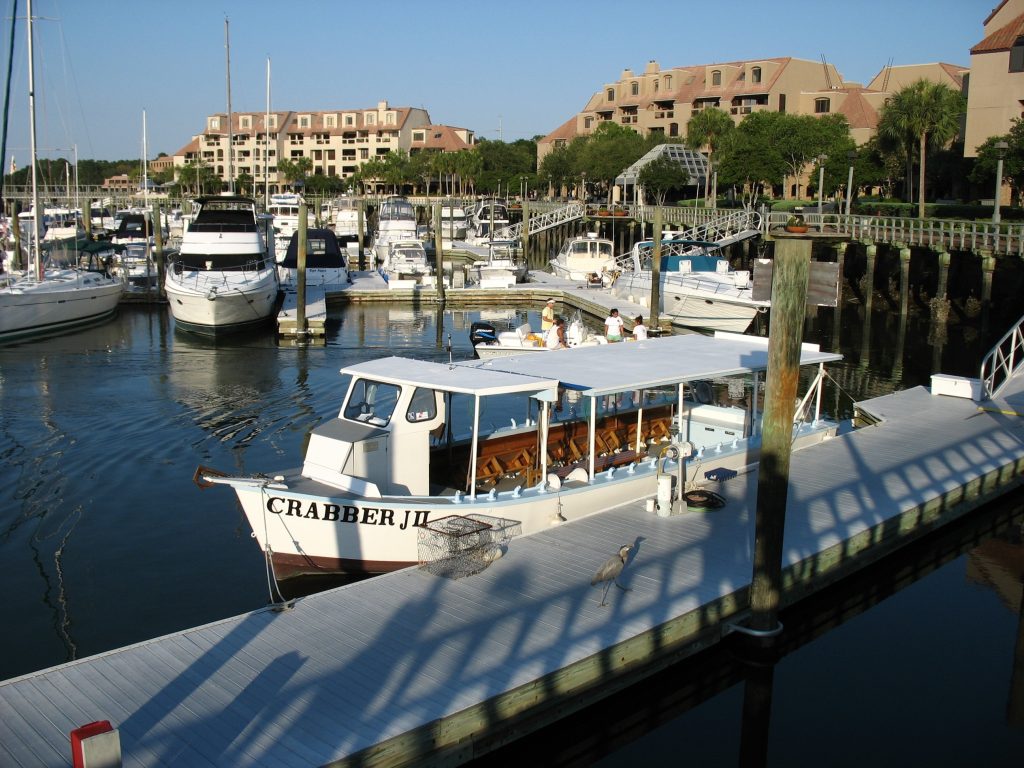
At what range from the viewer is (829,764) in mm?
9359

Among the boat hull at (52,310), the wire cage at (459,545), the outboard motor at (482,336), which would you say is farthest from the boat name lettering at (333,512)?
the boat hull at (52,310)

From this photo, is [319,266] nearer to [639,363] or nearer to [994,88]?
[994,88]

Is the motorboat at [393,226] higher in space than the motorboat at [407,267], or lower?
higher

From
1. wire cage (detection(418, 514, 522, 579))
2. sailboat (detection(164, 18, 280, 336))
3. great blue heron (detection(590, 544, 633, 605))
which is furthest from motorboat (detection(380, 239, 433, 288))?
great blue heron (detection(590, 544, 633, 605))

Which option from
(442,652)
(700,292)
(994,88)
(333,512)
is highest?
(994,88)

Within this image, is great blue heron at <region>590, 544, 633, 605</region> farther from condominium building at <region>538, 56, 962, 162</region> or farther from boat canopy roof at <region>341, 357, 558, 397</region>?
condominium building at <region>538, 56, 962, 162</region>

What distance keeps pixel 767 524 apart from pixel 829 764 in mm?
2425

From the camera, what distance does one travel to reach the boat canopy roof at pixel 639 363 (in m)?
13.7

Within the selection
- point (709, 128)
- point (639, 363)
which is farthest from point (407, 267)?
point (709, 128)

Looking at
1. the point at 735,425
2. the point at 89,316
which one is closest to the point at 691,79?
the point at 89,316

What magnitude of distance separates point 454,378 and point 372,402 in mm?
1180

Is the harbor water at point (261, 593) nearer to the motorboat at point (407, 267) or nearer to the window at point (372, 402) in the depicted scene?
Result: the window at point (372, 402)

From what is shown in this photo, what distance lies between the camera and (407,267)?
46.4m

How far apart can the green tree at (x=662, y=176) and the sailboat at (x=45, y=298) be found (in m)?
41.8
